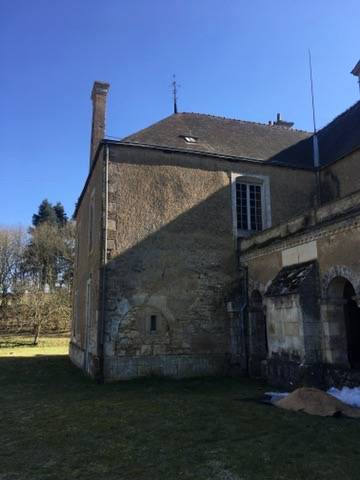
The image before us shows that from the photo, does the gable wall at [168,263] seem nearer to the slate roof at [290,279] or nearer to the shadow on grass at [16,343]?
the slate roof at [290,279]

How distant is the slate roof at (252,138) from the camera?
1301 centimetres

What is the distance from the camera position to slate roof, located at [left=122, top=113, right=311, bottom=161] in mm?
12906

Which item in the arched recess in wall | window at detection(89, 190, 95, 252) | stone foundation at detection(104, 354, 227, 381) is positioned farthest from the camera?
window at detection(89, 190, 95, 252)

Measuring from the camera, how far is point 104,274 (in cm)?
1101

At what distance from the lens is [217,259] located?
12383 mm

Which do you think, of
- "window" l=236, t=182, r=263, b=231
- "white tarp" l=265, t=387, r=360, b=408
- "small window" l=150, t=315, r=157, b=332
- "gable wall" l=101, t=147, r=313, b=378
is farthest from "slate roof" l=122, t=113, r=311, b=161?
"white tarp" l=265, t=387, r=360, b=408

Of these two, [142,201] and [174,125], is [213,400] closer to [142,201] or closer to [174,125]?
[142,201]

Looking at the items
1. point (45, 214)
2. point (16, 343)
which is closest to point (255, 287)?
point (16, 343)

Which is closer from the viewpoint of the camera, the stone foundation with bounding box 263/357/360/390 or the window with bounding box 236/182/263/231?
the stone foundation with bounding box 263/357/360/390

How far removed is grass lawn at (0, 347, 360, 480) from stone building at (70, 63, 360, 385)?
1723 mm

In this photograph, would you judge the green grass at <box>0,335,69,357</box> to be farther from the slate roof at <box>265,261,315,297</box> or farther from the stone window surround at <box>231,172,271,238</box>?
the slate roof at <box>265,261,315,297</box>

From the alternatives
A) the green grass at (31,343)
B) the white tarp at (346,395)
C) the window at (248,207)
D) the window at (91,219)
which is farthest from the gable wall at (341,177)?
the green grass at (31,343)

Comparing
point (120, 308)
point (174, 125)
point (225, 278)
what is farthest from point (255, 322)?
point (174, 125)

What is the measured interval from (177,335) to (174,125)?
6995 mm
